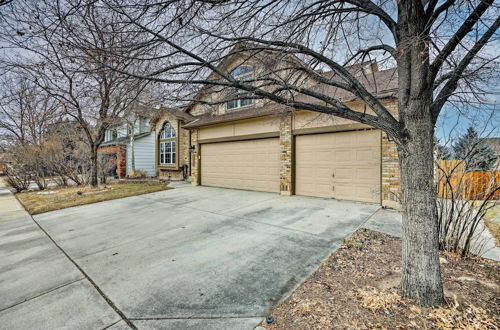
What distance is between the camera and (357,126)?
272 inches

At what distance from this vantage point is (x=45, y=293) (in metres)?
2.70

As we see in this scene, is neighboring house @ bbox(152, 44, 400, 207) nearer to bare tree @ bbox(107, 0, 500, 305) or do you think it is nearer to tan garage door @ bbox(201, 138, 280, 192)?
tan garage door @ bbox(201, 138, 280, 192)

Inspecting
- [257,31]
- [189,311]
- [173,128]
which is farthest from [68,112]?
[189,311]

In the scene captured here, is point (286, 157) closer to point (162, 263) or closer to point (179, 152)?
point (162, 263)

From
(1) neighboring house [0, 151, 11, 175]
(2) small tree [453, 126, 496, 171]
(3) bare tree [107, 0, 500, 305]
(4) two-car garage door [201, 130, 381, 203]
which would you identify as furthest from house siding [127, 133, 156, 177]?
(2) small tree [453, 126, 496, 171]

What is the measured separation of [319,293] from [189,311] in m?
1.40

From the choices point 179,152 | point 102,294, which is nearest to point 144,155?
point 179,152

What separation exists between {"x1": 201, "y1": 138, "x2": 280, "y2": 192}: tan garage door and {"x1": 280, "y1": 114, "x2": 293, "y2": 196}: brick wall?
1.33ft

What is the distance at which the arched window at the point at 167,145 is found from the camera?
15.0m

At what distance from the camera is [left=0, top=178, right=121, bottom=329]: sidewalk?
2199 millimetres

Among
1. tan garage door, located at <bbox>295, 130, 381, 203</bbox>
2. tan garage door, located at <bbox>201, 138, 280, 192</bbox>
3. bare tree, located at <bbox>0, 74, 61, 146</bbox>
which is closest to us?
tan garage door, located at <bbox>295, 130, 381, 203</bbox>

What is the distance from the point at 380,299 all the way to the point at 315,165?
5953mm

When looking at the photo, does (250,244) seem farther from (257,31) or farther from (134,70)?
(257,31)

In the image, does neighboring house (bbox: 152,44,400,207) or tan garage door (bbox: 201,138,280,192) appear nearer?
neighboring house (bbox: 152,44,400,207)
